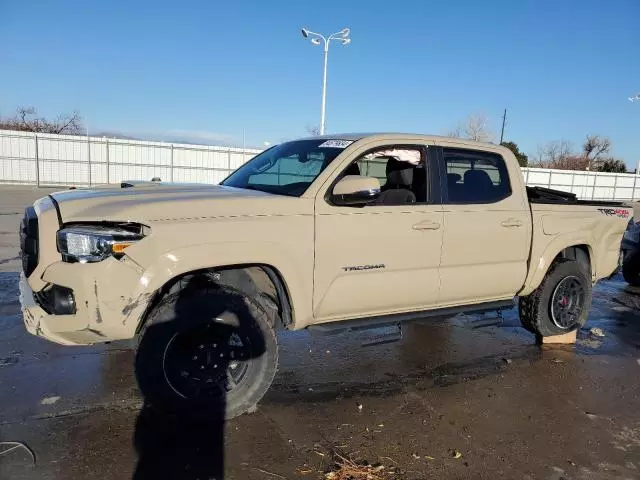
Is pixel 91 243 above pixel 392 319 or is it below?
above

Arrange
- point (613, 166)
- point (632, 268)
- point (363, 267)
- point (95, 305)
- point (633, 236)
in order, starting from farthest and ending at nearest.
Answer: point (613, 166) → point (632, 268) → point (633, 236) → point (363, 267) → point (95, 305)

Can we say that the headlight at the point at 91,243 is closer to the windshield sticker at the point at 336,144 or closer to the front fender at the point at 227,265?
the front fender at the point at 227,265

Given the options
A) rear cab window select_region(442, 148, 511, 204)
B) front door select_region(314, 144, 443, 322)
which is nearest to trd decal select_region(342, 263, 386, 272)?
front door select_region(314, 144, 443, 322)

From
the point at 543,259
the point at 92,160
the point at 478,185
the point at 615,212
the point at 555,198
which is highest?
the point at 92,160

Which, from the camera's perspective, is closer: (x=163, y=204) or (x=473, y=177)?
(x=163, y=204)

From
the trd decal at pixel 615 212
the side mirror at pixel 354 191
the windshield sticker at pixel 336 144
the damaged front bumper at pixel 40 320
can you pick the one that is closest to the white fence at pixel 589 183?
the trd decal at pixel 615 212

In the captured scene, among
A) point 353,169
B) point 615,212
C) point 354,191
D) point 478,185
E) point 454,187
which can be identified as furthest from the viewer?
point 615,212

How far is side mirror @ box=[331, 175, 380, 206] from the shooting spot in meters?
3.78

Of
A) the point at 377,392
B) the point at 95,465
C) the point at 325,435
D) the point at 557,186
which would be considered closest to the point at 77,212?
the point at 95,465

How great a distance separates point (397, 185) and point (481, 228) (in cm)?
81

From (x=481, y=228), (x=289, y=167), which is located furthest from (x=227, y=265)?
(x=481, y=228)

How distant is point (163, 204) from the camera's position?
130 inches

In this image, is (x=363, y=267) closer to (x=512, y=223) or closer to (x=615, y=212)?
(x=512, y=223)

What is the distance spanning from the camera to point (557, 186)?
36.0 m
